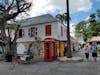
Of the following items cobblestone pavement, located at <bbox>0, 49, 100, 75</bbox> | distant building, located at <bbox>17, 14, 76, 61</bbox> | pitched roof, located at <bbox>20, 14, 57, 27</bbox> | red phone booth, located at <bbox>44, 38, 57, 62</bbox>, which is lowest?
cobblestone pavement, located at <bbox>0, 49, 100, 75</bbox>

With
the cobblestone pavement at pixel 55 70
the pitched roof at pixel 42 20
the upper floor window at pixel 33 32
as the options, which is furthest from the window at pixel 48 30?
the cobblestone pavement at pixel 55 70

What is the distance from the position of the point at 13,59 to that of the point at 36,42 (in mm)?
→ 6214

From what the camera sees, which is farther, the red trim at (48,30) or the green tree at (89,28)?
the green tree at (89,28)

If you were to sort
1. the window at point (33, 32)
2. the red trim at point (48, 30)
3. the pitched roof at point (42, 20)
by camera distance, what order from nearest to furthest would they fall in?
the red trim at point (48, 30) → the pitched roof at point (42, 20) → the window at point (33, 32)

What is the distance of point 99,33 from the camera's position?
57469 mm

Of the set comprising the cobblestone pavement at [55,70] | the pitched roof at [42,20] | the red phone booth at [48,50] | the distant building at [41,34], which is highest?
the pitched roof at [42,20]

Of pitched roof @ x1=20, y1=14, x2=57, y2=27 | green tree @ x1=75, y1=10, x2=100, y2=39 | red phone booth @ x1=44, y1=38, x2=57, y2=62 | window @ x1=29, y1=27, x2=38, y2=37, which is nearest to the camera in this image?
red phone booth @ x1=44, y1=38, x2=57, y2=62

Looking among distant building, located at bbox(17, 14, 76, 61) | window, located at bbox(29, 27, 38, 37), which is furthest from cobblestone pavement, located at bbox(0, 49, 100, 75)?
window, located at bbox(29, 27, 38, 37)

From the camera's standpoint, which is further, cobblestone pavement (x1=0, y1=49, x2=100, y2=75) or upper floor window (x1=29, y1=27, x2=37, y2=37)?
upper floor window (x1=29, y1=27, x2=37, y2=37)

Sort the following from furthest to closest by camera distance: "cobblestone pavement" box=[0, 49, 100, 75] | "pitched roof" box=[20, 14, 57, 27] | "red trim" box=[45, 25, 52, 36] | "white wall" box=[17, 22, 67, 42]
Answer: "pitched roof" box=[20, 14, 57, 27], "red trim" box=[45, 25, 52, 36], "white wall" box=[17, 22, 67, 42], "cobblestone pavement" box=[0, 49, 100, 75]

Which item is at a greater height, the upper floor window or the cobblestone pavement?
the upper floor window

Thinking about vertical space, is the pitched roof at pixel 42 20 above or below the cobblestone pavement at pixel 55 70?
above

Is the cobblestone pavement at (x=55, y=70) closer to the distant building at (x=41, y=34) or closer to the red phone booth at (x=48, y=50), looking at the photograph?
the red phone booth at (x=48, y=50)

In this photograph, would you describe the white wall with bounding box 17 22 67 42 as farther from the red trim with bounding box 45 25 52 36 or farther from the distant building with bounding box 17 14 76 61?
the red trim with bounding box 45 25 52 36
